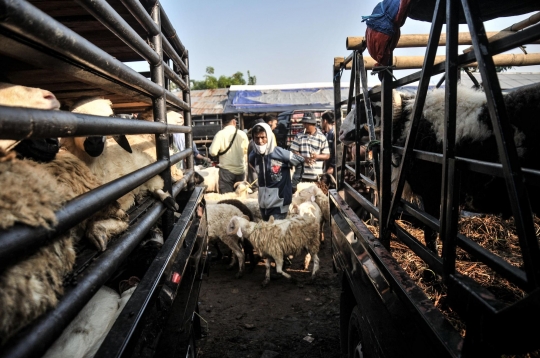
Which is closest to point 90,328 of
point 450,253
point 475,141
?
point 450,253

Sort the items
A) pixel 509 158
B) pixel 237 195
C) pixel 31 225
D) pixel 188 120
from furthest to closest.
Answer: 1. pixel 237 195
2. pixel 188 120
3. pixel 509 158
4. pixel 31 225

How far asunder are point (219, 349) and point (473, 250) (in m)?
3.32

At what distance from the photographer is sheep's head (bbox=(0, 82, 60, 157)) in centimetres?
146

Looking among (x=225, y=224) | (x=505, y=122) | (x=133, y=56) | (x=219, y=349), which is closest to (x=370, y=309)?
(x=505, y=122)

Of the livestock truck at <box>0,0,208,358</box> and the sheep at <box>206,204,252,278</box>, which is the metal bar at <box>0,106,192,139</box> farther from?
the sheep at <box>206,204,252,278</box>

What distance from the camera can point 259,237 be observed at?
564 centimetres

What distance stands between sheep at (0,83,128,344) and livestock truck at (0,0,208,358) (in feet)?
0.04

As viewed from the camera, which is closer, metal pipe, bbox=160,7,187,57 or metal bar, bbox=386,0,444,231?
metal bar, bbox=386,0,444,231

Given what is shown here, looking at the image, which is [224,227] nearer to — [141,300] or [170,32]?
[170,32]

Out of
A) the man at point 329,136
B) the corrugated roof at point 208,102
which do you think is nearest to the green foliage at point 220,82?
the corrugated roof at point 208,102

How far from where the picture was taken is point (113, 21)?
5.16 ft

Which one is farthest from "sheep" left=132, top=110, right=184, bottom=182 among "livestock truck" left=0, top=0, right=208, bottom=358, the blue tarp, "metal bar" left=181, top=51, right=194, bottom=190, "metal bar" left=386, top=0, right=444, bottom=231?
the blue tarp

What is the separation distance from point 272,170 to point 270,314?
229 cm

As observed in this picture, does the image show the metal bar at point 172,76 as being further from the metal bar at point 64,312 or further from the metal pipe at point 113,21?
the metal bar at point 64,312
